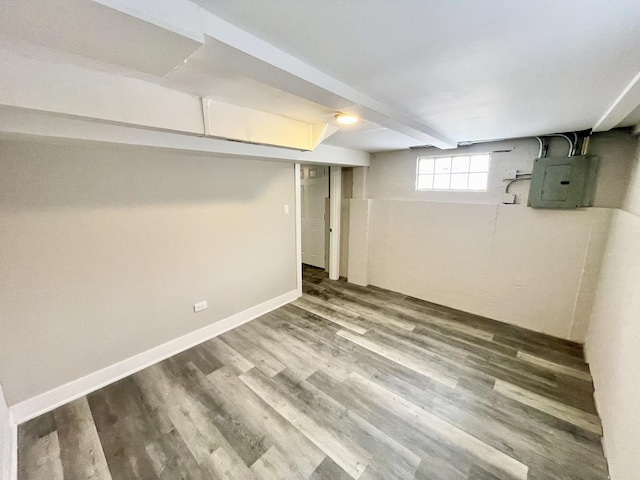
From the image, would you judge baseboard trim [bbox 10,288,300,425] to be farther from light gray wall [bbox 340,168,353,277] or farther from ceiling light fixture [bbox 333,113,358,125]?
ceiling light fixture [bbox 333,113,358,125]

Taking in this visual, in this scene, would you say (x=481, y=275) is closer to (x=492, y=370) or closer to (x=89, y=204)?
(x=492, y=370)

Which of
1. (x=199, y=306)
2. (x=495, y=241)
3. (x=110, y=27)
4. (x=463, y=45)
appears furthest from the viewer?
(x=495, y=241)

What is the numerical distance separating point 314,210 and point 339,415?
12.7ft

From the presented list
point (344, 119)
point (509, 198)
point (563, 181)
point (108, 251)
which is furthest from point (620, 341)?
point (108, 251)

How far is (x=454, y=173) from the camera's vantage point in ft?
11.3

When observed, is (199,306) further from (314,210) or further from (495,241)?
(495,241)

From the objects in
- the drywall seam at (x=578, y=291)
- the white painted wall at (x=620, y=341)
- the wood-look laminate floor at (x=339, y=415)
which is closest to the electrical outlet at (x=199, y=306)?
the wood-look laminate floor at (x=339, y=415)

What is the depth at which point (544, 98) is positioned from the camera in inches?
62.1

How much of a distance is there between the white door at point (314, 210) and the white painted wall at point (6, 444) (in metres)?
4.28

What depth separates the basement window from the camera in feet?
10.6

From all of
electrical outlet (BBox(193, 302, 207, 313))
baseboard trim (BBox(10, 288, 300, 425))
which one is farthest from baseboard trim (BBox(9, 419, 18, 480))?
electrical outlet (BBox(193, 302, 207, 313))

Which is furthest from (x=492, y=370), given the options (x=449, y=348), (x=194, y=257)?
(x=194, y=257)

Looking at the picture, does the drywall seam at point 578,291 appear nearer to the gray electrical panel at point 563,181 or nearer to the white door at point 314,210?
the gray electrical panel at point 563,181

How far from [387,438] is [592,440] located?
1.34 metres
